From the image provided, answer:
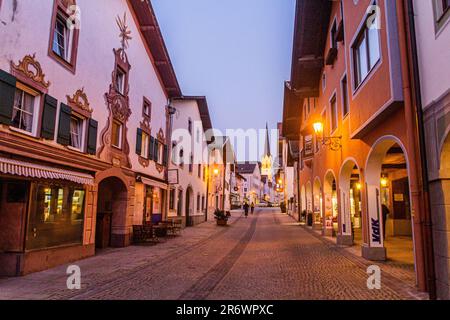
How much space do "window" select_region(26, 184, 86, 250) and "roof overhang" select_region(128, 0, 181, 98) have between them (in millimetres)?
9547

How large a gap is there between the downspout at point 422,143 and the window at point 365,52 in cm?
159

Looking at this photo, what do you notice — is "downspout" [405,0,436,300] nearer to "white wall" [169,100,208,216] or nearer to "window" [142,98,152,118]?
"window" [142,98,152,118]

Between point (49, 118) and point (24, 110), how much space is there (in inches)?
29.7

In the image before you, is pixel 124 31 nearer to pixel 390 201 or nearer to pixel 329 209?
pixel 329 209

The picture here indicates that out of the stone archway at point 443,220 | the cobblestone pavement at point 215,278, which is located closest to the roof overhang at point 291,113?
the cobblestone pavement at point 215,278

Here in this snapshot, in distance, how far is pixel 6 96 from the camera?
8195 mm

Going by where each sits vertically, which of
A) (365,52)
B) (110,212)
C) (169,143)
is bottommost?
(110,212)

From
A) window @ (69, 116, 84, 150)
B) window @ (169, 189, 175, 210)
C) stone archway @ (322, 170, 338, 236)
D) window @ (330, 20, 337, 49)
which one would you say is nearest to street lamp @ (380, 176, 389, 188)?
stone archway @ (322, 170, 338, 236)

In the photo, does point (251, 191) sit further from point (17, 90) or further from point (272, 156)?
point (17, 90)

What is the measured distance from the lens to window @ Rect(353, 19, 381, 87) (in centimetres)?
967

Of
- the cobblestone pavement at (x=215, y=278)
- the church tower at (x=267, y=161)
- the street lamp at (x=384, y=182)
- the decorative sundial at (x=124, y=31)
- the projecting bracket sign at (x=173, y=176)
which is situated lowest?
the cobblestone pavement at (x=215, y=278)

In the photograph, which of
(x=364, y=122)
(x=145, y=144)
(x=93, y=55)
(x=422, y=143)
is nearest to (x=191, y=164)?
(x=145, y=144)

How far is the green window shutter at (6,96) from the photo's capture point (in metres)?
8.05

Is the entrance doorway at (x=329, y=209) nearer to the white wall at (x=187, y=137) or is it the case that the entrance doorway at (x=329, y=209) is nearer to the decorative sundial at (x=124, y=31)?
the white wall at (x=187, y=137)
